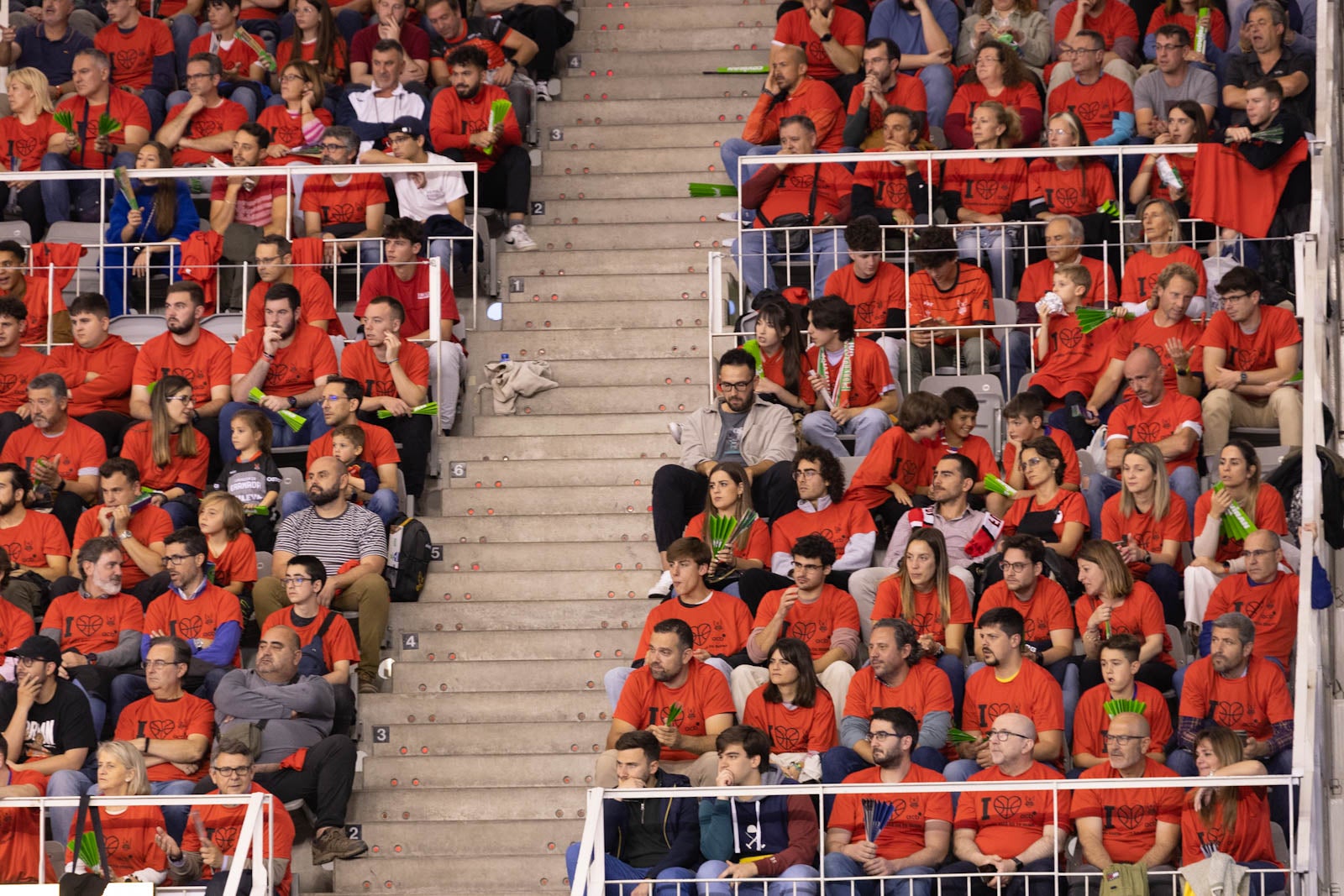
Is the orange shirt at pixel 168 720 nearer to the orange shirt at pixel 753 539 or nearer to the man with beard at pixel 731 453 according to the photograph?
the man with beard at pixel 731 453

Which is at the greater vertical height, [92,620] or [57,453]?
[57,453]

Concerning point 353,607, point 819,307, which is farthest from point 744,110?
point 353,607

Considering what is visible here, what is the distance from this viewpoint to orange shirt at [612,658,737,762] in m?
9.77

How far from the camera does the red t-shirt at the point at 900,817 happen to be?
9180 mm

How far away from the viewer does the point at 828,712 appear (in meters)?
9.70

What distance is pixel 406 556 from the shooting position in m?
10.9

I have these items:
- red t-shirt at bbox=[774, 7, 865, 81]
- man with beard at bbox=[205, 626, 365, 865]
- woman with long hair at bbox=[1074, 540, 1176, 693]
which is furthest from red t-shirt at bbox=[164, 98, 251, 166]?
woman with long hair at bbox=[1074, 540, 1176, 693]

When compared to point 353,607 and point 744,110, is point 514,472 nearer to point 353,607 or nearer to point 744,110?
point 353,607

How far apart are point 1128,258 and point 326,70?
504 cm

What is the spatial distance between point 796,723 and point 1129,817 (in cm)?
143

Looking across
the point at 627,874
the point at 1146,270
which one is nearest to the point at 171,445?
the point at 627,874

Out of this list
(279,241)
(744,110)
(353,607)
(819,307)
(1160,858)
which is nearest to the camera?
(1160,858)

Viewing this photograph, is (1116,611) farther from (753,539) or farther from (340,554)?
(340,554)

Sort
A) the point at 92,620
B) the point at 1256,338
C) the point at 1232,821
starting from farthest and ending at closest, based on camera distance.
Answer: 1. the point at 1256,338
2. the point at 92,620
3. the point at 1232,821
